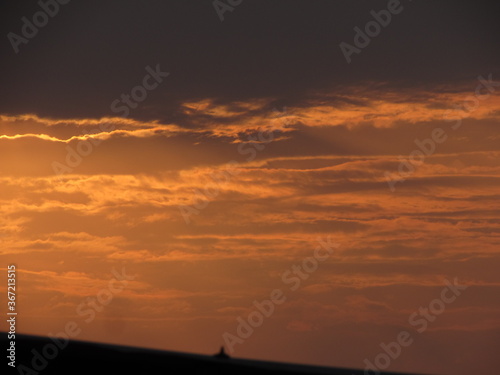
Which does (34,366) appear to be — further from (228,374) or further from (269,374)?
(269,374)

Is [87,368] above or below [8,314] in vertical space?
below

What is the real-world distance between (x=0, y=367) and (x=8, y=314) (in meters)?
4.16

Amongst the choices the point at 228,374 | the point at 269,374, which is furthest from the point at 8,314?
the point at 269,374

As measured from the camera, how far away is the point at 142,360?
63.6m

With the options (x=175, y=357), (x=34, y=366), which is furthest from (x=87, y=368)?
(x=175, y=357)

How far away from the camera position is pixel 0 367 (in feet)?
191

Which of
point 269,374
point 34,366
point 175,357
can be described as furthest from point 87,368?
point 269,374

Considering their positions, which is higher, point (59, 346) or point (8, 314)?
point (8, 314)

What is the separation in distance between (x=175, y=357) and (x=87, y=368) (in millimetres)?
8384

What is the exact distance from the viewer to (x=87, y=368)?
6038cm

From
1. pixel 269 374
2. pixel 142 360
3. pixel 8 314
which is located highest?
pixel 8 314

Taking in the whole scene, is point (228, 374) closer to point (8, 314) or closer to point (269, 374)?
point (269, 374)

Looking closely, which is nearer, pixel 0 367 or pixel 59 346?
pixel 0 367

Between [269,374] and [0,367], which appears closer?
[0,367]
